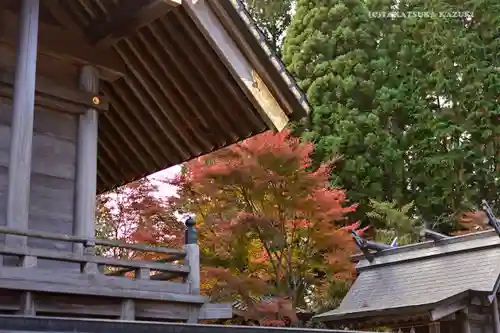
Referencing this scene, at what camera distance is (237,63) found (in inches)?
227

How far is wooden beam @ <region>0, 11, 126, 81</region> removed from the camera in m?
6.02

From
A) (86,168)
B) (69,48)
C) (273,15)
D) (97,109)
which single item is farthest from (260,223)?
(273,15)

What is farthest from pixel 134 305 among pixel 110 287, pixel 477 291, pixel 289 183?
pixel 289 183

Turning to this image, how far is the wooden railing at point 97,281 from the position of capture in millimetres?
4871

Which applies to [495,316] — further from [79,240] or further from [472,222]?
[79,240]

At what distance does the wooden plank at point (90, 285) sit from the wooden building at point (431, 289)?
651 cm

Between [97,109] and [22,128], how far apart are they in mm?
1564

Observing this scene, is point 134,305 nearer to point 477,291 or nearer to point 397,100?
point 477,291

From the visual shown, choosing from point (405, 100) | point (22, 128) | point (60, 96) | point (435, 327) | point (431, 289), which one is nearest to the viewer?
point (22, 128)

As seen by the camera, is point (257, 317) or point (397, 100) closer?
point (257, 317)

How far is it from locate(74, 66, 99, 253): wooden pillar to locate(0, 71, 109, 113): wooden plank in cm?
7

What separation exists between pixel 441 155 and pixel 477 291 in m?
12.2

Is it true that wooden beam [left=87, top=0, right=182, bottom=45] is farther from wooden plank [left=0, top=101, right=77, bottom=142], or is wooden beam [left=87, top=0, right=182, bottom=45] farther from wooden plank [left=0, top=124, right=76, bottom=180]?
wooden plank [left=0, top=124, right=76, bottom=180]

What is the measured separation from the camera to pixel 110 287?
5.35 m
